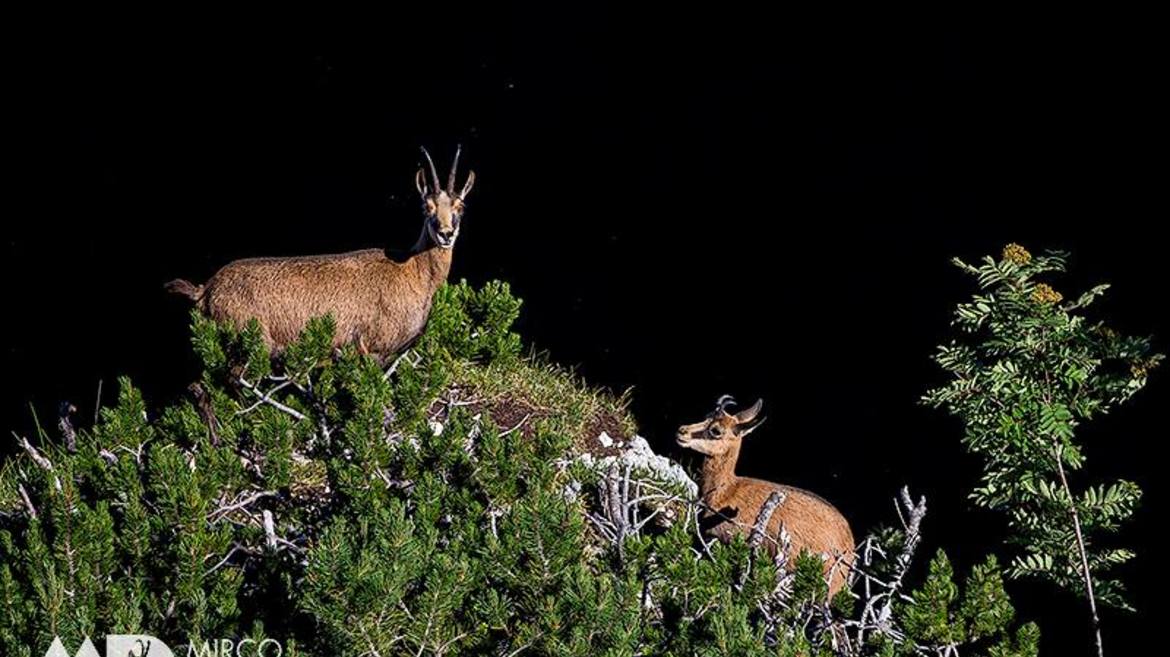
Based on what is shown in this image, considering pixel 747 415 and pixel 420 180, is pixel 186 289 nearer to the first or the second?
pixel 420 180

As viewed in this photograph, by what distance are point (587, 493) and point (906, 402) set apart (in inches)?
60.3

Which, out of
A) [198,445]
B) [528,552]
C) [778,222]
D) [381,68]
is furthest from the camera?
[381,68]

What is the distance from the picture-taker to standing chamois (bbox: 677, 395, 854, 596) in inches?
245

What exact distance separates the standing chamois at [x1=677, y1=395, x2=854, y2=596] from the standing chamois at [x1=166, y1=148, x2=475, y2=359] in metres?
1.00

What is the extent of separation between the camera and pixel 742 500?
645 centimetres

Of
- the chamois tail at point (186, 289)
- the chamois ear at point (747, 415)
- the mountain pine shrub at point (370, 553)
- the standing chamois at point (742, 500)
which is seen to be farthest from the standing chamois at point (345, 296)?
the chamois ear at point (747, 415)

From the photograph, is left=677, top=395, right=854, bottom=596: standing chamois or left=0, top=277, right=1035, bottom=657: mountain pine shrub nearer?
left=0, top=277, right=1035, bottom=657: mountain pine shrub

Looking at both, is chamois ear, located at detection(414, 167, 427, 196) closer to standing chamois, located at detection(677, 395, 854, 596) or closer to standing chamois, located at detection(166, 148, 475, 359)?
standing chamois, located at detection(166, 148, 475, 359)

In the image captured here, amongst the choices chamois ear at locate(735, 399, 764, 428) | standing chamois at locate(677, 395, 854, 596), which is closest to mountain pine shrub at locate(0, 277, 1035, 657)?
standing chamois at locate(677, 395, 854, 596)

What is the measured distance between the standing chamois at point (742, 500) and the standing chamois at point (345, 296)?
3.29ft

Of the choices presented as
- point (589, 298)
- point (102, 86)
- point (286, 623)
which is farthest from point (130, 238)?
point (286, 623)

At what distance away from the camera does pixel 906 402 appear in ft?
24.8

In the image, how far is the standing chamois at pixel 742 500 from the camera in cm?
623

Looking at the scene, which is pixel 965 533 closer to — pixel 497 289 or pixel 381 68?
pixel 497 289
